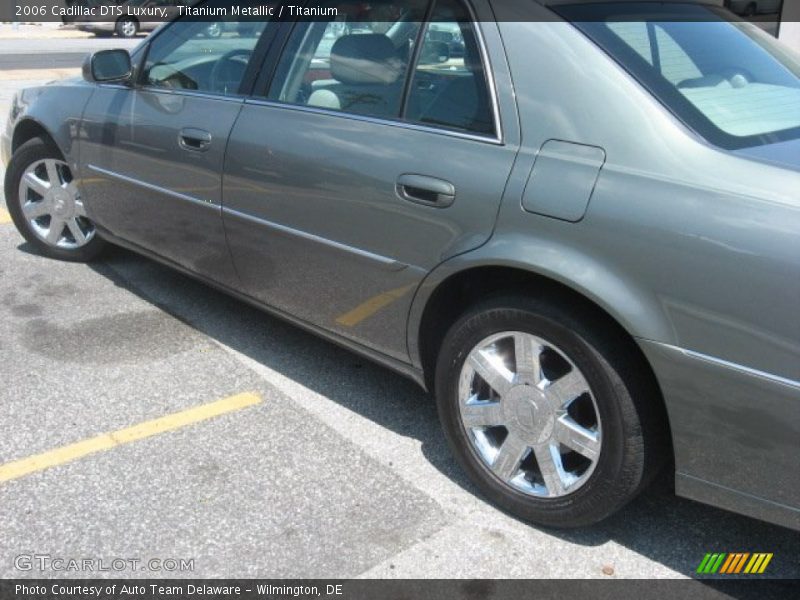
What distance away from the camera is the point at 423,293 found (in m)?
2.88

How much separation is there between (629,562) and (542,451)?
0.44 m

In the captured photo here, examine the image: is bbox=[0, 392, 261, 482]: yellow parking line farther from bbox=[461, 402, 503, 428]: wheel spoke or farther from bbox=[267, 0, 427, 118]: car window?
bbox=[267, 0, 427, 118]: car window

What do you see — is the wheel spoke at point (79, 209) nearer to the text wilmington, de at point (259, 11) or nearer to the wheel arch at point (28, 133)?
the wheel arch at point (28, 133)

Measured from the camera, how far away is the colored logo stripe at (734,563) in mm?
2652

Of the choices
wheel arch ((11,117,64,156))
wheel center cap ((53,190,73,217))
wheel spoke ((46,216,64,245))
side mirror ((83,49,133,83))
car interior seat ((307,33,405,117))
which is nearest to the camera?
car interior seat ((307,33,405,117))

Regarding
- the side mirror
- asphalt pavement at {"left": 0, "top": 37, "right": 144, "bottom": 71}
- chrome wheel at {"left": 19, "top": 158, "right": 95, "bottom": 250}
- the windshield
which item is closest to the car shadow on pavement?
chrome wheel at {"left": 19, "top": 158, "right": 95, "bottom": 250}

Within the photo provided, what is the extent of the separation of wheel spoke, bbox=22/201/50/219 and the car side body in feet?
6.04

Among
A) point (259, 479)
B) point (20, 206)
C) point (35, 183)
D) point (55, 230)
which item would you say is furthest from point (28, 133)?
point (259, 479)

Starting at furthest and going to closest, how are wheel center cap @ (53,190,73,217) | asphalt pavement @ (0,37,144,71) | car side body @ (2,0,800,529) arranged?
1. asphalt pavement @ (0,37,144,71)
2. wheel center cap @ (53,190,73,217)
3. car side body @ (2,0,800,529)

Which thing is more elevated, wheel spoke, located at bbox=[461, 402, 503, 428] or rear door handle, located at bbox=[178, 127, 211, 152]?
rear door handle, located at bbox=[178, 127, 211, 152]

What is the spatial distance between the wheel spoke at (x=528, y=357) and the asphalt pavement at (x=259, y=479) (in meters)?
0.55

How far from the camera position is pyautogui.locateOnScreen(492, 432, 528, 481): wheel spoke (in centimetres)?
277

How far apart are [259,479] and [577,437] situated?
3.77ft

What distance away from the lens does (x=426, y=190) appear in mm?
2793
